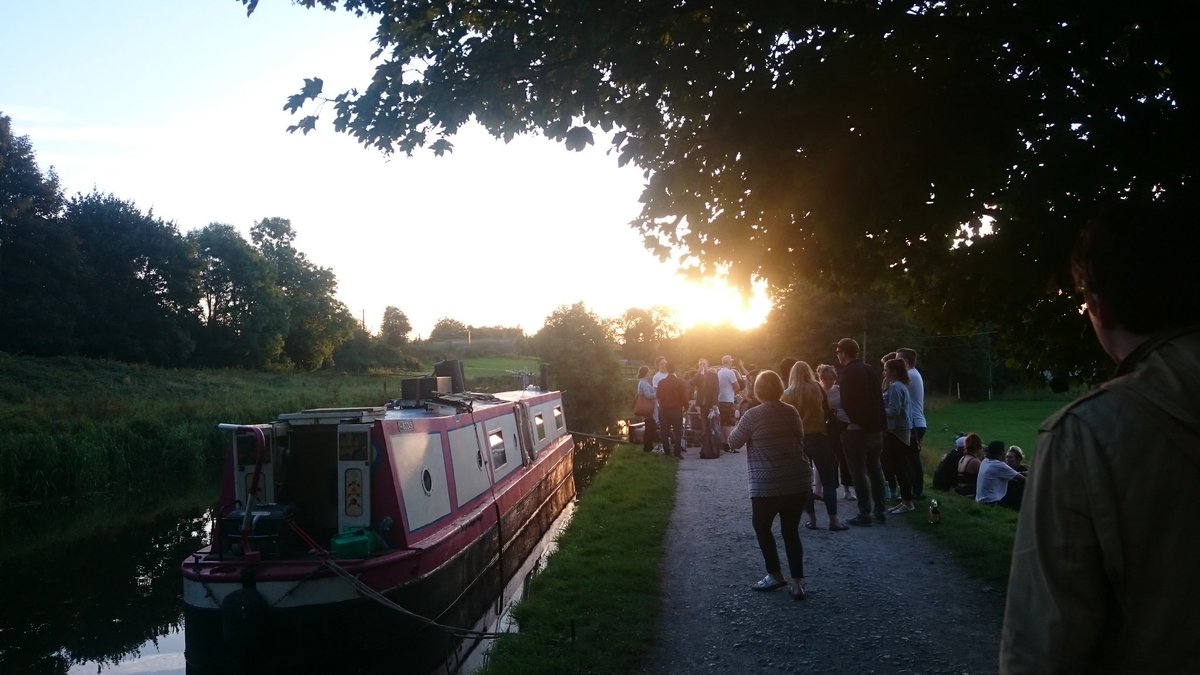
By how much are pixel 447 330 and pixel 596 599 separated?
60809mm

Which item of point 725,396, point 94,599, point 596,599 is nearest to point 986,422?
point 725,396

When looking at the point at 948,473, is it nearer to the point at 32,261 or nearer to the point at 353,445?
the point at 353,445

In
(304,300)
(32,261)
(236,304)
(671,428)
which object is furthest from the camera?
(304,300)

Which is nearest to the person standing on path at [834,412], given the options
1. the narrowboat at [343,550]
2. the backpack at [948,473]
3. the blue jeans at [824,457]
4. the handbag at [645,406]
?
the blue jeans at [824,457]

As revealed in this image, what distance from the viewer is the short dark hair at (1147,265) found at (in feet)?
5.04

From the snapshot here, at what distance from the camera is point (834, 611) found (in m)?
6.42

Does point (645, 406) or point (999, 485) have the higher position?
point (645, 406)

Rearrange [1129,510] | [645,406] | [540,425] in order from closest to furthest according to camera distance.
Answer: [1129,510] < [540,425] < [645,406]

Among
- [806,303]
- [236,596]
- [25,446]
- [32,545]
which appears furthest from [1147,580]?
[806,303]

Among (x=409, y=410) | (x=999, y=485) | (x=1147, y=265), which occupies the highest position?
(x=1147, y=265)

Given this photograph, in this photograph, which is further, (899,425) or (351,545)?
(899,425)

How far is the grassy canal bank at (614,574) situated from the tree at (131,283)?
36092mm

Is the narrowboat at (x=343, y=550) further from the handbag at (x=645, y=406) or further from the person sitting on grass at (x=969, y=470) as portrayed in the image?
the handbag at (x=645, y=406)

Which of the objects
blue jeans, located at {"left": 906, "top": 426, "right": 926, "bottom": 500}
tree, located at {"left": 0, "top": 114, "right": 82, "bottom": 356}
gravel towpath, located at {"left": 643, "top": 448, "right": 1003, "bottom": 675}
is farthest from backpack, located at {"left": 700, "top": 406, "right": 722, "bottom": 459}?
tree, located at {"left": 0, "top": 114, "right": 82, "bottom": 356}
